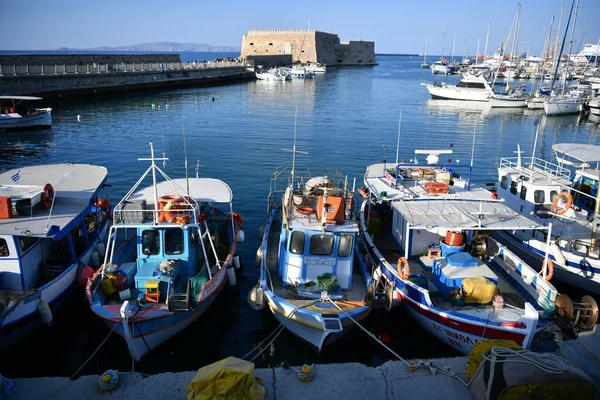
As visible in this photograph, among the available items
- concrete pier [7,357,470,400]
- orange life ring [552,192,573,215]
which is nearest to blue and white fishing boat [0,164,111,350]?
concrete pier [7,357,470,400]

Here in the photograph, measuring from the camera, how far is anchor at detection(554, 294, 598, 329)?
1147 cm

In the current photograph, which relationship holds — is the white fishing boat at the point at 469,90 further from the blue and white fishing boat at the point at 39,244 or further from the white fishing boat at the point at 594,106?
the blue and white fishing boat at the point at 39,244

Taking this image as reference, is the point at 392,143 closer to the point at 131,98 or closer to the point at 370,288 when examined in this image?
the point at 370,288

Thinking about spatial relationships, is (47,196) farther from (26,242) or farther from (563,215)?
(563,215)

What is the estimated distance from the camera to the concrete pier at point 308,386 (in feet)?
21.9

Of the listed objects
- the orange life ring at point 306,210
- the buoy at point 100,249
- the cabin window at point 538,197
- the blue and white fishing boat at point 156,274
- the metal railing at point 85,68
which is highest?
the metal railing at point 85,68

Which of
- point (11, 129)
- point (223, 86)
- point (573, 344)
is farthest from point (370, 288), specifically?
point (223, 86)

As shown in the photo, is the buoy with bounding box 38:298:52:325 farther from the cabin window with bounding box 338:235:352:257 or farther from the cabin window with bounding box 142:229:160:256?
the cabin window with bounding box 338:235:352:257

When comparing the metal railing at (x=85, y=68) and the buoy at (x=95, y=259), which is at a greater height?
the metal railing at (x=85, y=68)

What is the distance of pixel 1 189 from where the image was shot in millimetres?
14164

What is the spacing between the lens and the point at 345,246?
13031 millimetres

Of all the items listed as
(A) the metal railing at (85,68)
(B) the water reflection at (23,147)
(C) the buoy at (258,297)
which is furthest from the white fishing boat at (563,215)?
(A) the metal railing at (85,68)

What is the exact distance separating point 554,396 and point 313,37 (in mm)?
142491

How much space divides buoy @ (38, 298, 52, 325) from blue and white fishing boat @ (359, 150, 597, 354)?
906 cm
